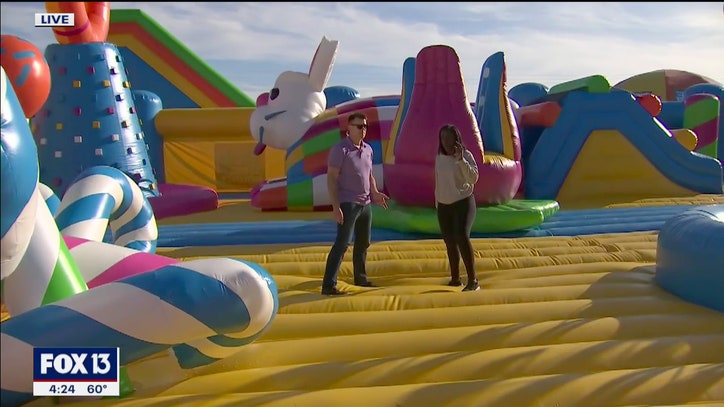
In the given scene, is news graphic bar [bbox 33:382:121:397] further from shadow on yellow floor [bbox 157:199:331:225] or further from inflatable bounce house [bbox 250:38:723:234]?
inflatable bounce house [bbox 250:38:723:234]

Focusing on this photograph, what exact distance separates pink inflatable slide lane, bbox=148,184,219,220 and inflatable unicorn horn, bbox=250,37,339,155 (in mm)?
655

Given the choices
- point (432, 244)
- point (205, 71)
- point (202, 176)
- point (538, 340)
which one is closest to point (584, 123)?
point (432, 244)

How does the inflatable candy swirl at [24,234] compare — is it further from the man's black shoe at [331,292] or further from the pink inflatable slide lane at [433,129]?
the pink inflatable slide lane at [433,129]

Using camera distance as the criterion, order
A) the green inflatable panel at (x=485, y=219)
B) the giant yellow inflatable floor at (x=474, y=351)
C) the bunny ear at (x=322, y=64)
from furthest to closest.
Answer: the bunny ear at (x=322, y=64) → the green inflatable panel at (x=485, y=219) → the giant yellow inflatable floor at (x=474, y=351)

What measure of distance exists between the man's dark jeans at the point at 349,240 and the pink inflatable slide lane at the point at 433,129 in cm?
115

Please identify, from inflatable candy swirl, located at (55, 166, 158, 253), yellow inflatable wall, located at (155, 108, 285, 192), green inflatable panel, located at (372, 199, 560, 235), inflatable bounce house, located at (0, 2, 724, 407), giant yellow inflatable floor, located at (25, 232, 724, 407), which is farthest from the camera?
yellow inflatable wall, located at (155, 108, 285, 192)

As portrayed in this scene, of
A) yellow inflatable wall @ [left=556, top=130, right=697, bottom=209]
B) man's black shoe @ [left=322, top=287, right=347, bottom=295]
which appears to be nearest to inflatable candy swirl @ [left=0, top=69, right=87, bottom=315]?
man's black shoe @ [left=322, top=287, right=347, bottom=295]

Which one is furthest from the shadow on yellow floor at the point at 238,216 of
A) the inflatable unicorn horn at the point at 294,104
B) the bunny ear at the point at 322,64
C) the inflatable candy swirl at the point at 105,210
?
the inflatable candy swirl at the point at 105,210

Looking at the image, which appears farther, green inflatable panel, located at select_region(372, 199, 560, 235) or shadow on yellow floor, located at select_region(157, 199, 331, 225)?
shadow on yellow floor, located at select_region(157, 199, 331, 225)

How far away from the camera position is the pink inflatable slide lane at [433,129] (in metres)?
3.49

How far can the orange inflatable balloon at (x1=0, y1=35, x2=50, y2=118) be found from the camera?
127 centimetres

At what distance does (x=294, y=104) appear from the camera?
491 cm

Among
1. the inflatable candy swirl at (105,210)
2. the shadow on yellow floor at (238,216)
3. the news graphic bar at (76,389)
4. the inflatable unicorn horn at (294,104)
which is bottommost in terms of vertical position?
the shadow on yellow floor at (238,216)

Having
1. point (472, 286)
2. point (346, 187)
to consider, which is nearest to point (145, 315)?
point (346, 187)
